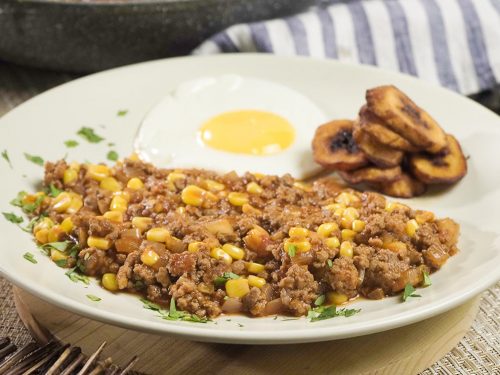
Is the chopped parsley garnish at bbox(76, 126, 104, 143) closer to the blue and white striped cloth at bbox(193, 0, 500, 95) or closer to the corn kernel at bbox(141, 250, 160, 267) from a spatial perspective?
the blue and white striped cloth at bbox(193, 0, 500, 95)

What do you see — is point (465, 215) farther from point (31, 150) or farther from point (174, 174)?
point (31, 150)

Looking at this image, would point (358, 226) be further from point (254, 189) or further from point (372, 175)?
point (372, 175)

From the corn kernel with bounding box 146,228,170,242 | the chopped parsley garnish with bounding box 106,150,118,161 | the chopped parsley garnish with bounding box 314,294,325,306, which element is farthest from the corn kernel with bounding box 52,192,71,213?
the chopped parsley garnish with bounding box 314,294,325,306

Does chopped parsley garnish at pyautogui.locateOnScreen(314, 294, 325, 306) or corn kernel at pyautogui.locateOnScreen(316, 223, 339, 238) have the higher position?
corn kernel at pyautogui.locateOnScreen(316, 223, 339, 238)

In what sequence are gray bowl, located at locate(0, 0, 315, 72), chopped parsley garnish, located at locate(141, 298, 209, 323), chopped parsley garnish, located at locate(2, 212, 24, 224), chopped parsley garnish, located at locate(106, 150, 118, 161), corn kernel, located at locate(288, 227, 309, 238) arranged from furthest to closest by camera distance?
gray bowl, located at locate(0, 0, 315, 72), chopped parsley garnish, located at locate(106, 150, 118, 161), chopped parsley garnish, located at locate(2, 212, 24, 224), corn kernel, located at locate(288, 227, 309, 238), chopped parsley garnish, located at locate(141, 298, 209, 323)

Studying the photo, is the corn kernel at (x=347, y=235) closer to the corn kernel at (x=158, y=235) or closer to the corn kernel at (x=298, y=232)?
the corn kernel at (x=298, y=232)

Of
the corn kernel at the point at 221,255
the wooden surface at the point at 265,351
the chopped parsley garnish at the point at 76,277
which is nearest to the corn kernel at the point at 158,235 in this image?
the corn kernel at the point at 221,255
